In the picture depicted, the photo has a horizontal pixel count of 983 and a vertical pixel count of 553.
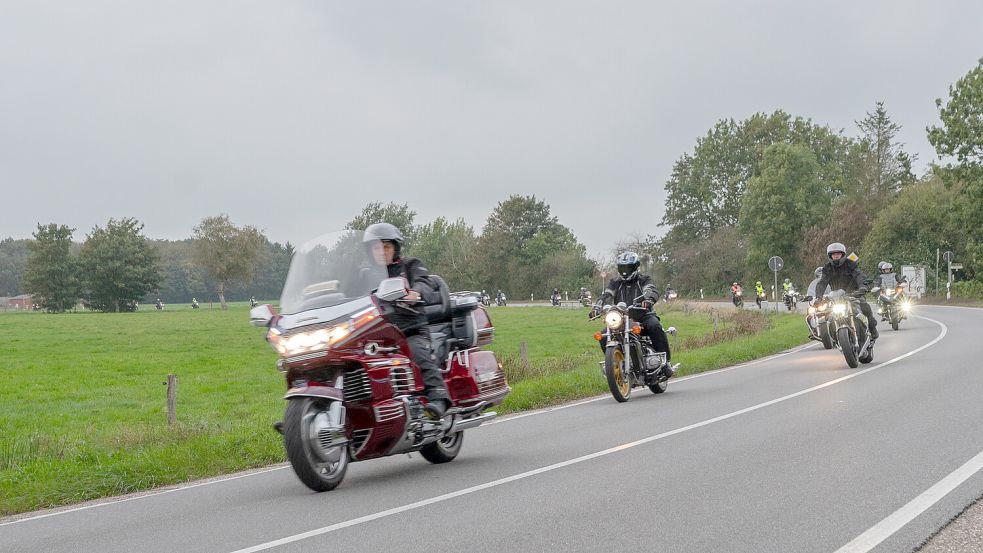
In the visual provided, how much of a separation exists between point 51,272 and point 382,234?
119990 mm

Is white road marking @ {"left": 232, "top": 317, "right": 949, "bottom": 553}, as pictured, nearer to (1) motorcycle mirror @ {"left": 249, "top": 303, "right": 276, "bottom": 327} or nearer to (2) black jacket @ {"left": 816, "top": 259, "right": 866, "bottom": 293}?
(1) motorcycle mirror @ {"left": 249, "top": 303, "right": 276, "bottom": 327}

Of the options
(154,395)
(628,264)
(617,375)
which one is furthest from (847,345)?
(154,395)

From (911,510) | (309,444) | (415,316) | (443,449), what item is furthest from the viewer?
(443,449)

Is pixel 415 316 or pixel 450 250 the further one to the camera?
pixel 450 250

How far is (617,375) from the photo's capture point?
13.7 metres

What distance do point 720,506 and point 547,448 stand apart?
332 centimetres

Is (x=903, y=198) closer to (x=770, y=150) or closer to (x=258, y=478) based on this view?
(x=770, y=150)

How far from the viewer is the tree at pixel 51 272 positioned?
11712 centimetres

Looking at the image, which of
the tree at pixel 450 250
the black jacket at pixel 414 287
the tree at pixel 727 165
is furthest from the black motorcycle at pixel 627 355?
the tree at pixel 450 250

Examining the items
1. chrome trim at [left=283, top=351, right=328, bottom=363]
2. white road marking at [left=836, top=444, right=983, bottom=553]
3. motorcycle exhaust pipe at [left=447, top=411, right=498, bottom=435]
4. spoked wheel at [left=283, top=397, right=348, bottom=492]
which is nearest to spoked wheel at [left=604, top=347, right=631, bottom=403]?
motorcycle exhaust pipe at [left=447, top=411, right=498, bottom=435]

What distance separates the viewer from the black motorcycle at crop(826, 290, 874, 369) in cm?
1683

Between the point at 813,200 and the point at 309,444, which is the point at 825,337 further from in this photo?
the point at 813,200

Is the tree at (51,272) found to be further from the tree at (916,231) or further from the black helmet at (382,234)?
the black helmet at (382,234)

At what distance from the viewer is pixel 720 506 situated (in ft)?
20.8
